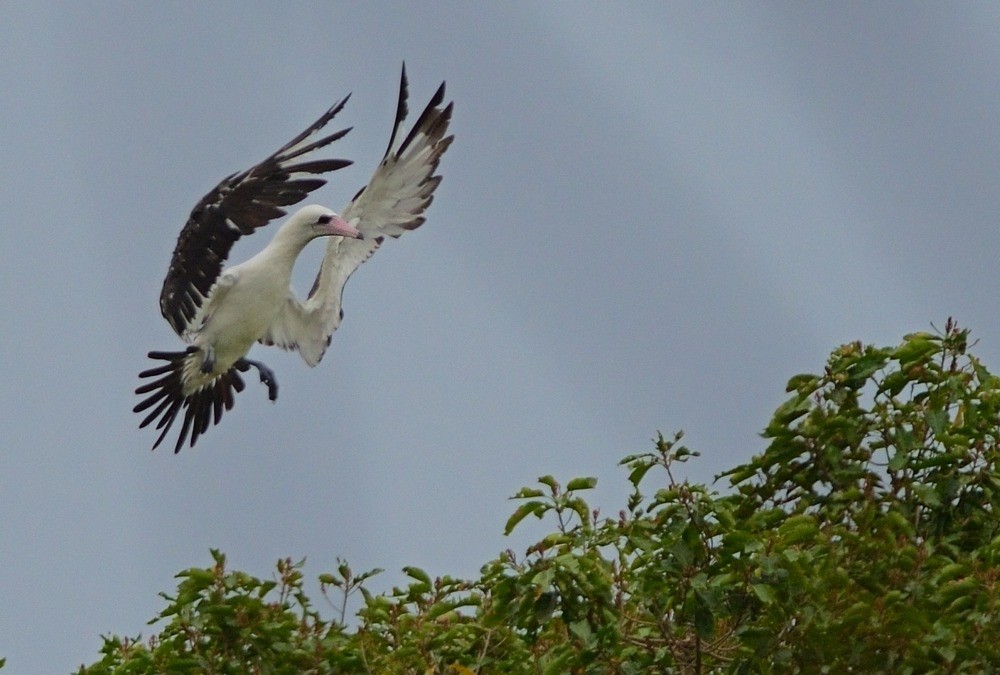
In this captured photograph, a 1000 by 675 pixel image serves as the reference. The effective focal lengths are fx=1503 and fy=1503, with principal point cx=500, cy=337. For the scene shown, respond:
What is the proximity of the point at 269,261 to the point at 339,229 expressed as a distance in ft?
1.75

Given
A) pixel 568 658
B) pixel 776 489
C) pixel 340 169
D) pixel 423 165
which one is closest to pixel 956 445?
pixel 776 489

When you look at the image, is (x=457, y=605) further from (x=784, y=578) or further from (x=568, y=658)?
(x=784, y=578)

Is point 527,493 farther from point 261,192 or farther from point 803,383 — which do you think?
point 261,192

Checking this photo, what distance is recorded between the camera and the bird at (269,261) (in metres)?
8.83

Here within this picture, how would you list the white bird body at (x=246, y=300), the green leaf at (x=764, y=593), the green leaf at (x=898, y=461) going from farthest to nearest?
the white bird body at (x=246, y=300) < the green leaf at (x=898, y=461) < the green leaf at (x=764, y=593)

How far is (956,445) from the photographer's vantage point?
5.82 meters

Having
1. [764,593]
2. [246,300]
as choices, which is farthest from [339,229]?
[764,593]

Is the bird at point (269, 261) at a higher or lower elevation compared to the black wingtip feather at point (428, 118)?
lower

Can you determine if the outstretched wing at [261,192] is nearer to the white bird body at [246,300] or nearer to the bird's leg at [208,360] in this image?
the white bird body at [246,300]

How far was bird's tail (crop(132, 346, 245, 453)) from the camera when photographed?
10.1 metres

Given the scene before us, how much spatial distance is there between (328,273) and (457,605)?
5177 millimetres

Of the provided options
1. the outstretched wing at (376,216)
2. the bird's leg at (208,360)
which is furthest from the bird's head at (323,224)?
the bird's leg at (208,360)

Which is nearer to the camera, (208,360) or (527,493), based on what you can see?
(527,493)

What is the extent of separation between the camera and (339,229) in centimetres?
991
